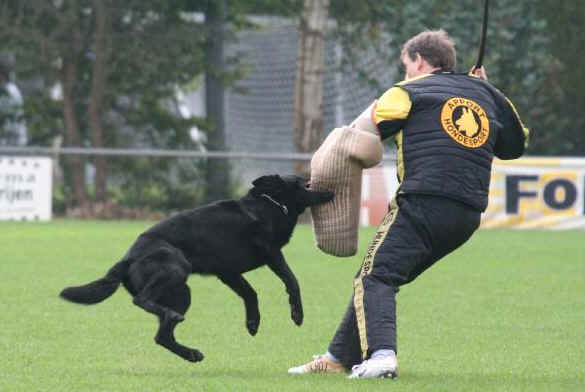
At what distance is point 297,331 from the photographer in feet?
27.0

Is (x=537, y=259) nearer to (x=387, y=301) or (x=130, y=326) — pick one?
(x=130, y=326)

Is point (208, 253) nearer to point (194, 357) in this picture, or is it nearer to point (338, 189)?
point (194, 357)

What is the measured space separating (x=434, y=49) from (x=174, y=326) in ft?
5.78

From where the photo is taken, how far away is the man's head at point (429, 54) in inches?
240

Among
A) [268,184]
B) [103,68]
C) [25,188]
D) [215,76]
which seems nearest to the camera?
[268,184]

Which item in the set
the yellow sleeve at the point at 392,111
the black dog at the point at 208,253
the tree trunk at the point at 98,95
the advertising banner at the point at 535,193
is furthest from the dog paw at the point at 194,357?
the tree trunk at the point at 98,95

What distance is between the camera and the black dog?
6500 mm

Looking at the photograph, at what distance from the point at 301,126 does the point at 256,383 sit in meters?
16.6

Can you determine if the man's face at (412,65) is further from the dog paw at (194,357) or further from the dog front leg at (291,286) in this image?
the dog paw at (194,357)

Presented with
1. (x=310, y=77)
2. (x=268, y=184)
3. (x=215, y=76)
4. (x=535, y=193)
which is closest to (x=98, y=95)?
(x=215, y=76)

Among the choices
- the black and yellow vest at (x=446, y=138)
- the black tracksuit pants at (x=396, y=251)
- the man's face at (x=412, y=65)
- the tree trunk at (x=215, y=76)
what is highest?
the man's face at (x=412, y=65)

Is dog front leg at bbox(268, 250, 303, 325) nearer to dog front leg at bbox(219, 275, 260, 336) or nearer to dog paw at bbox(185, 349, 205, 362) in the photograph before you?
dog front leg at bbox(219, 275, 260, 336)

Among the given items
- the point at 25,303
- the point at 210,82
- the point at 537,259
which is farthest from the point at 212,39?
the point at 25,303

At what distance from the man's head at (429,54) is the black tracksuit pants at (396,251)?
1.93 ft
